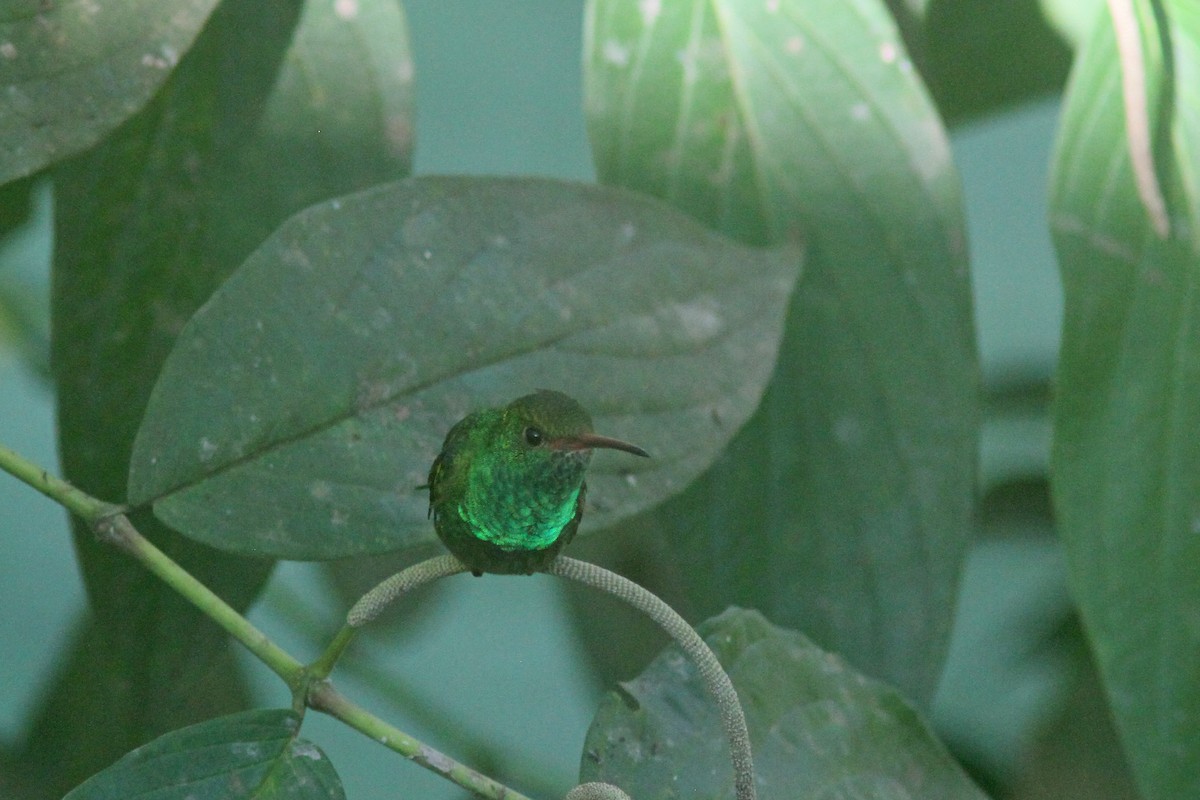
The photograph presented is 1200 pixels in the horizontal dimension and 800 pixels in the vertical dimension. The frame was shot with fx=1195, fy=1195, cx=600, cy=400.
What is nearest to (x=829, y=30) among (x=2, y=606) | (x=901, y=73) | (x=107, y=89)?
(x=901, y=73)

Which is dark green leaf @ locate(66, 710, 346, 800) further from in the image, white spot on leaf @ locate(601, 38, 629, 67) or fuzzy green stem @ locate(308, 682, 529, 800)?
white spot on leaf @ locate(601, 38, 629, 67)

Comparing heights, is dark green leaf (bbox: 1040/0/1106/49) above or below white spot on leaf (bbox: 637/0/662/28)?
below

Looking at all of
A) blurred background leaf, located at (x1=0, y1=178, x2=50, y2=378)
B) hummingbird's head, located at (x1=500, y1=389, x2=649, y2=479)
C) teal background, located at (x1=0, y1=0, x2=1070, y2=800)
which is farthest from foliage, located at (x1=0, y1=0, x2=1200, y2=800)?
teal background, located at (x1=0, y1=0, x2=1070, y2=800)

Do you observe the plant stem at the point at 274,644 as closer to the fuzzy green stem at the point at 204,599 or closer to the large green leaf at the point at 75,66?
the fuzzy green stem at the point at 204,599

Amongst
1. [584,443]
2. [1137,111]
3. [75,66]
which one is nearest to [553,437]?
[584,443]

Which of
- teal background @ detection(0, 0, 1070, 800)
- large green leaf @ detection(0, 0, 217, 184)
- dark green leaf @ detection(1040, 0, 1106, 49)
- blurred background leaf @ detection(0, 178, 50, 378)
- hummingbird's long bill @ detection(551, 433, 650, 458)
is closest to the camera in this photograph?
hummingbird's long bill @ detection(551, 433, 650, 458)

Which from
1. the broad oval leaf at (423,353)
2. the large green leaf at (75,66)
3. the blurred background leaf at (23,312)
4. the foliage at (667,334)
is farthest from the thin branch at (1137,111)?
the blurred background leaf at (23,312)
